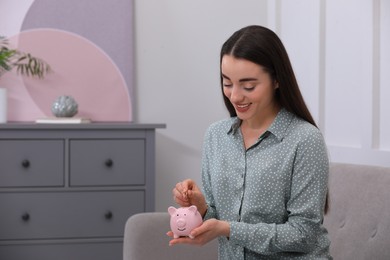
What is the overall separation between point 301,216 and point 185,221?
0.93 ft

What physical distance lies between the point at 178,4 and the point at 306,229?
247cm

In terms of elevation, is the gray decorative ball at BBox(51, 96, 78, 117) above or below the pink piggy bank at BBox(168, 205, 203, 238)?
above

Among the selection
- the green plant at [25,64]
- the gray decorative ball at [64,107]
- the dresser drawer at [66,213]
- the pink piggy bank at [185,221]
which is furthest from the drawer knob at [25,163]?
the pink piggy bank at [185,221]

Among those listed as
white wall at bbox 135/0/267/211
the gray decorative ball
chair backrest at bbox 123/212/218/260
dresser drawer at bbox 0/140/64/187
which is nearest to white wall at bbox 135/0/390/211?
white wall at bbox 135/0/267/211

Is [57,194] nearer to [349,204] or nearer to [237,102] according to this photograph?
[349,204]

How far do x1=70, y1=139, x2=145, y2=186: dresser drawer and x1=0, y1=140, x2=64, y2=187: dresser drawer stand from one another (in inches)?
2.8

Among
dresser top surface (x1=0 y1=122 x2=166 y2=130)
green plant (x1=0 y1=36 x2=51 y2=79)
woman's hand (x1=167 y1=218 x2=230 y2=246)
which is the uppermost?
green plant (x1=0 y1=36 x2=51 y2=79)

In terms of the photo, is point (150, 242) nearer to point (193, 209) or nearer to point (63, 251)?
point (193, 209)

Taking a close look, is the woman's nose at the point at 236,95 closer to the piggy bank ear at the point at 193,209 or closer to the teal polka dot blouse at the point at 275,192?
the teal polka dot blouse at the point at 275,192

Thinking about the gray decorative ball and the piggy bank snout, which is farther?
the gray decorative ball

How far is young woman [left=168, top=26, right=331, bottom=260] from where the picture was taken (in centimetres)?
161

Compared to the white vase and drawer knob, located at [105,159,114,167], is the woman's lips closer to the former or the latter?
drawer knob, located at [105,159,114,167]

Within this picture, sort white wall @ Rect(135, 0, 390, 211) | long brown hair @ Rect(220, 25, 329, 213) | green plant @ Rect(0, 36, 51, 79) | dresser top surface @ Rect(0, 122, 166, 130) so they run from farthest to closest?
white wall @ Rect(135, 0, 390, 211)
green plant @ Rect(0, 36, 51, 79)
dresser top surface @ Rect(0, 122, 166, 130)
long brown hair @ Rect(220, 25, 329, 213)

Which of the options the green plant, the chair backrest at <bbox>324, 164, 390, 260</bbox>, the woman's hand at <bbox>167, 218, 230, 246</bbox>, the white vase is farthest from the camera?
the green plant
